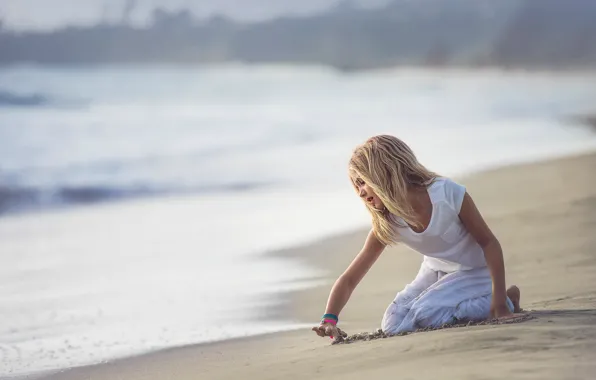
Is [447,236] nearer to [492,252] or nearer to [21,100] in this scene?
[492,252]

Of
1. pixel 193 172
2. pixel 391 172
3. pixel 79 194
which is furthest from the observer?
pixel 193 172

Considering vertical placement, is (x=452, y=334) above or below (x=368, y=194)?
below

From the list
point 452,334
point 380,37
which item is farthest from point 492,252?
point 380,37

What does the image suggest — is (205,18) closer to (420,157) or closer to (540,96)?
(540,96)

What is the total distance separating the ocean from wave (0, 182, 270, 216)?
5 centimetres

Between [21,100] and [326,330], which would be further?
[21,100]

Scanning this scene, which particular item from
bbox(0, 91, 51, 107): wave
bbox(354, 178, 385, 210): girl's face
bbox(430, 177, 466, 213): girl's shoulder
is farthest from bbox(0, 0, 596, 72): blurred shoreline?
bbox(430, 177, 466, 213): girl's shoulder

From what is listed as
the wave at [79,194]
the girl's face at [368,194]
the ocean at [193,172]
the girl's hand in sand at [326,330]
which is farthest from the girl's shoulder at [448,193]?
the wave at [79,194]

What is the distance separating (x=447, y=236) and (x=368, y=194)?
0.38m

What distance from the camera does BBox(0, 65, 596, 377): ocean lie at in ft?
20.5

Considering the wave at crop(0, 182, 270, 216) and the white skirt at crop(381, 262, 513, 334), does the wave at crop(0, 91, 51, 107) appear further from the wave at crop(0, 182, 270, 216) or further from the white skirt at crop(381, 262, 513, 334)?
the white skirt at crop(381, 262, 513, 334)

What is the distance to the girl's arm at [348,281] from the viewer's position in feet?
14.1

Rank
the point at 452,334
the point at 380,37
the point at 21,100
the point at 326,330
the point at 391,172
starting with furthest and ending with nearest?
the point at 380,37, the point at 21,100, the point at 326,330, the point at 391,172, the point at 452,334

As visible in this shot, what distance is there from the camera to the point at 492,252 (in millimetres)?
4055
